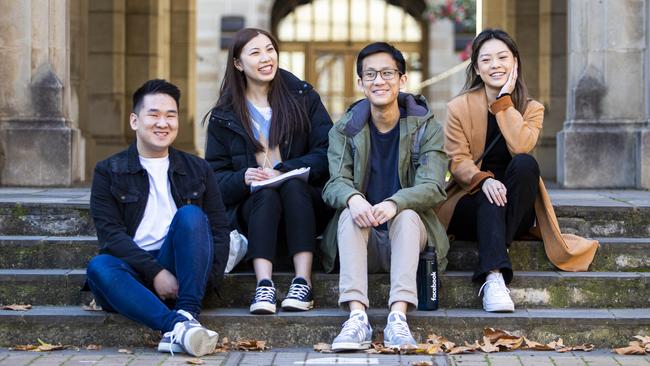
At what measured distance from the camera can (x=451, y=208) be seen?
23.5ft

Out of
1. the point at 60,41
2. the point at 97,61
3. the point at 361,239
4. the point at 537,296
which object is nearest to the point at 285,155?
the point at 361,239

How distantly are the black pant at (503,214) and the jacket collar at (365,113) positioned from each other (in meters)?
0.55

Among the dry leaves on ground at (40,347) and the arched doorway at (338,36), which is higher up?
the arched doorway at (338,36)

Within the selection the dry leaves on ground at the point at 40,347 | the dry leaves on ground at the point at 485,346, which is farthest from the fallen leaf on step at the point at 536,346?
the dry leaves on ground at the point at 40,347

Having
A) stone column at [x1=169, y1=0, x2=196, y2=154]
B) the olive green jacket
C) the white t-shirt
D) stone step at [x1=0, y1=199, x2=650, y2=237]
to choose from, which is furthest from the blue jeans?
stone column at [x1=169, y1=0, x2=196, y2=154]

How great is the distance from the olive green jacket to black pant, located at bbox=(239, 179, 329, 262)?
0.14 m

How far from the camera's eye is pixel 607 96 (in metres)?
10.5

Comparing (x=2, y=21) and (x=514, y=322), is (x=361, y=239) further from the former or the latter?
(x=2, y=21)

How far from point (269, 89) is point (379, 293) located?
4.60 ft

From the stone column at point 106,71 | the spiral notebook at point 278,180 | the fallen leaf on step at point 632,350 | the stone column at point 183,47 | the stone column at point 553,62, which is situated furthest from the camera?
the stone column at point 183,47

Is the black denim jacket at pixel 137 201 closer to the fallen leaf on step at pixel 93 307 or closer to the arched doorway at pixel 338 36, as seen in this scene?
the fallen leaf on step at pixel 93 307

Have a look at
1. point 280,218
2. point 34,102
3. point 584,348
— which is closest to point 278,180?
point 280,218

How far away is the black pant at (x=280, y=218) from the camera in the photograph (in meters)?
6.77

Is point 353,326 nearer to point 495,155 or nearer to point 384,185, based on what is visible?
point 384,185
